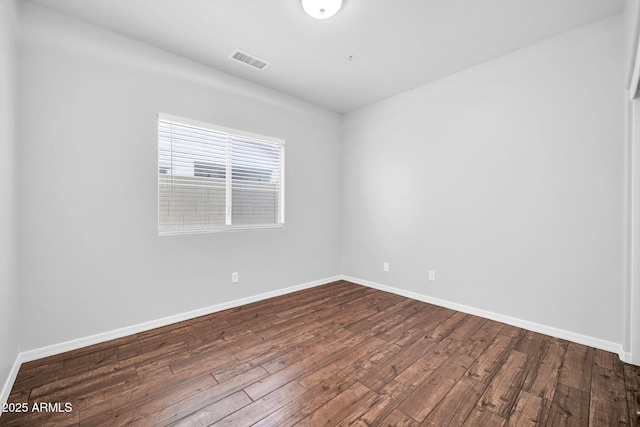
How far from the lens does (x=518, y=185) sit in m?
2.81

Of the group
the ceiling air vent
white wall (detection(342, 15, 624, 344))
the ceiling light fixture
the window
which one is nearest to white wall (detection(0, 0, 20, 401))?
the window

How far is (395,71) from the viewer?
3258mm

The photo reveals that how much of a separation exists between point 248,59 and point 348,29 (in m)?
1.19

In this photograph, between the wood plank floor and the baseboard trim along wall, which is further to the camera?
the baseboard trim along wall

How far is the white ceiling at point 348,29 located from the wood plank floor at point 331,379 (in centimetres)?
295

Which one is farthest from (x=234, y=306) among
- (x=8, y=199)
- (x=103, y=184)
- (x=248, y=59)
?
(x=248, y=59)

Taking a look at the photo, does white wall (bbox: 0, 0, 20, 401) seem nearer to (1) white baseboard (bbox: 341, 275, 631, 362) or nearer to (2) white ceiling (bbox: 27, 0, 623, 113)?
(2) white ceiling (bbox: 27, 0, 623, 113)

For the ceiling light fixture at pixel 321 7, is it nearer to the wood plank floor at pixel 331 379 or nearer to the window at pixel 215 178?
the window at pixel 215 178

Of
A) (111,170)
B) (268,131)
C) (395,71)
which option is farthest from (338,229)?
(111,170)

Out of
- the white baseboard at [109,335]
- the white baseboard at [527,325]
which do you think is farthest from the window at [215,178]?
the white baseboard at [527,325]

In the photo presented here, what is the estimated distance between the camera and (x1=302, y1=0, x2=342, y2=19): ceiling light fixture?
6.95 feet

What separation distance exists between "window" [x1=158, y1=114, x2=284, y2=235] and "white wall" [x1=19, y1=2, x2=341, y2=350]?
117mm

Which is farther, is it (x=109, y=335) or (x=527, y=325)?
(x=527, y=325)

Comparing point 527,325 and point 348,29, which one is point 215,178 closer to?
point 348,29
